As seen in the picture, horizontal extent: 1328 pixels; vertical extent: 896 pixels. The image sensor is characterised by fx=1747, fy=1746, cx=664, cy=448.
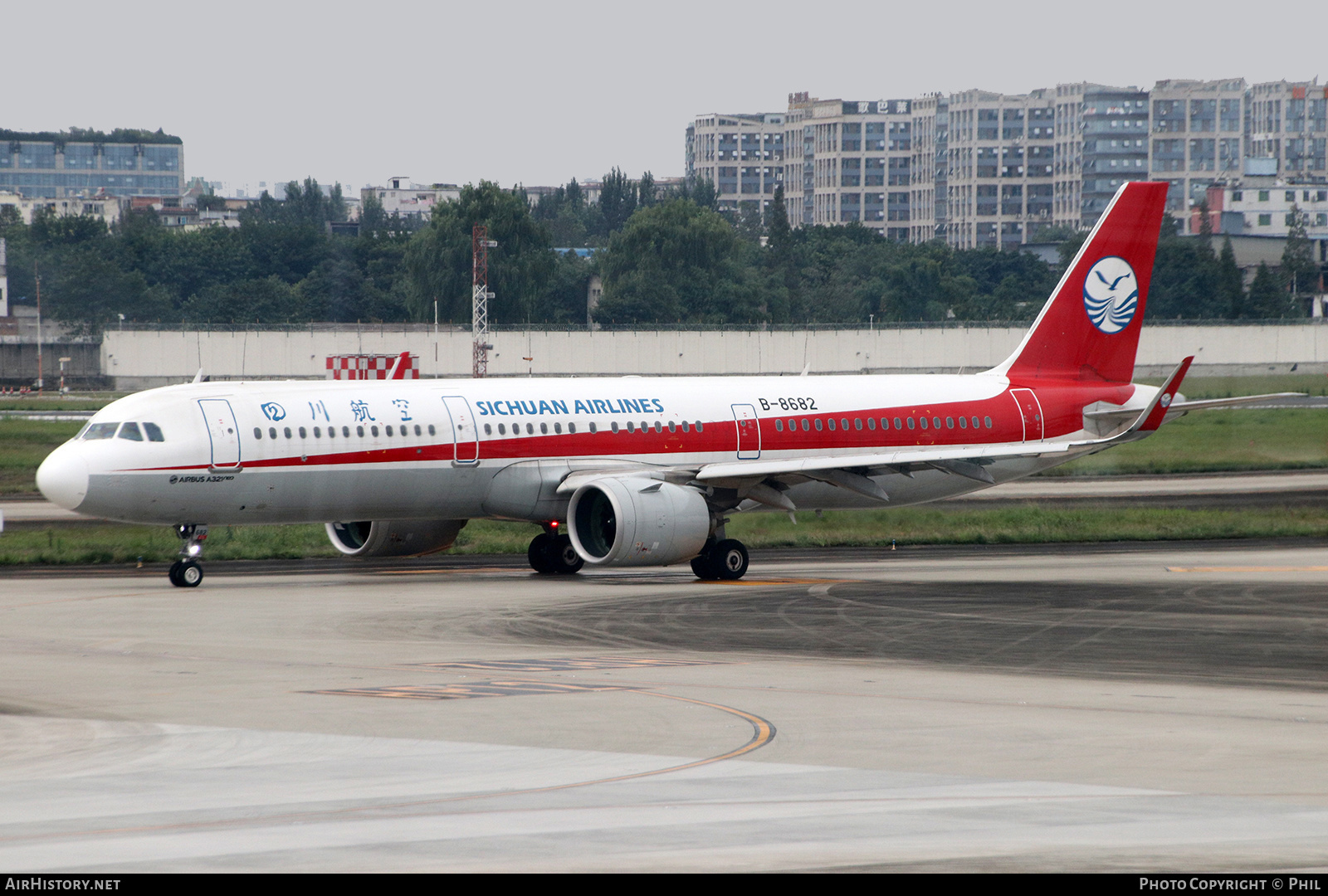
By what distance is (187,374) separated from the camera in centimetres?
9869

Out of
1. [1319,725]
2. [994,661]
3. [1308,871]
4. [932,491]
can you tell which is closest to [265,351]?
[932,491]

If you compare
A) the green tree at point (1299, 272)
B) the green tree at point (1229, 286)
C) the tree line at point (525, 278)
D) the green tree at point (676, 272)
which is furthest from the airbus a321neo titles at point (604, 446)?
the green tree at point (1299, 272)

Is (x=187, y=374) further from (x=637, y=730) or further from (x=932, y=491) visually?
(x=637, y=730)

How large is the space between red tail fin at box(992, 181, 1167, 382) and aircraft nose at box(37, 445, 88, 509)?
75.2 feet

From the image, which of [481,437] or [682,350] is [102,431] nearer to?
[481,437]

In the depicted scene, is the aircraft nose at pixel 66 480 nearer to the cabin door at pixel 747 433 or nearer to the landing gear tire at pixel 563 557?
the landing gear tire at pixel 563 557

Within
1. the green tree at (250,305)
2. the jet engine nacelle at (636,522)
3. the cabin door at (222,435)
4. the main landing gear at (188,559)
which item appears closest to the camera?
the cabin door at (222,435)

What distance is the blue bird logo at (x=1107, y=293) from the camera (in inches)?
1788

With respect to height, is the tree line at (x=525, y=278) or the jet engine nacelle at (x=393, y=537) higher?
the tree line at (x=525, y=278)

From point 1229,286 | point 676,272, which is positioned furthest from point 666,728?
point 676,272

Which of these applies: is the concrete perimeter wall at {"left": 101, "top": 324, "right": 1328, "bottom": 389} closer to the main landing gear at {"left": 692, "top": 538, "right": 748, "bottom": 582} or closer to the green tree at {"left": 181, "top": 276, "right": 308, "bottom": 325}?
the green tree at {"left": 181, "top": 276, "right": 308, "bottom": 325}

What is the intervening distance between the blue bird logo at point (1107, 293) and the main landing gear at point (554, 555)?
15.4 meters

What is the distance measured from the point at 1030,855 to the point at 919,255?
531ft

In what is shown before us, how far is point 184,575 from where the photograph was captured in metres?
35.9
